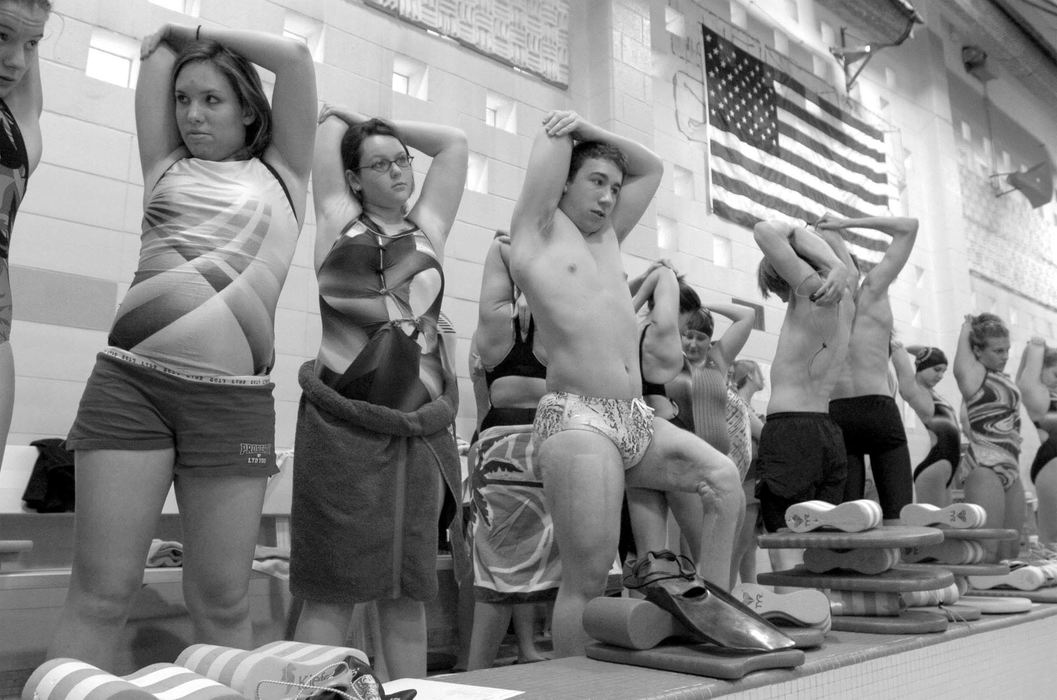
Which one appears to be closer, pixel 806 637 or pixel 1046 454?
pixel 806 637

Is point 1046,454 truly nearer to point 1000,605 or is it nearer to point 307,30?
point 1000,605

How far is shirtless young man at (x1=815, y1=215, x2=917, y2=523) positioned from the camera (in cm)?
375

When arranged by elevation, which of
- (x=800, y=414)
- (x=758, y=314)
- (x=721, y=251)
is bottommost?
(x=800, y=414)

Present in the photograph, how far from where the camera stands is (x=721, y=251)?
24.9 ft

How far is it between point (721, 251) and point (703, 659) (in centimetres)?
624

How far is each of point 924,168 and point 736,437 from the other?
737 cm

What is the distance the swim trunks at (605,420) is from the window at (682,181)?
5.30 m

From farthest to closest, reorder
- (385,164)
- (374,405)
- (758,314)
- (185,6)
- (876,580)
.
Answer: (758,314), (185,6), (876,580), (385,164), (374,405)

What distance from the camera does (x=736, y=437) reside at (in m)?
4.77

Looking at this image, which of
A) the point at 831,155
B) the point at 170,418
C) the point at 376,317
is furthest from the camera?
the point at 831,155

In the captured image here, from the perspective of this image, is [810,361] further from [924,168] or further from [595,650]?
[924,168]

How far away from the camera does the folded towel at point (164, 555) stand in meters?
2.73

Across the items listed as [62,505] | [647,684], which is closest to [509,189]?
[62,505]

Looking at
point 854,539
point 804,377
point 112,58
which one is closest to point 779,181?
point 804,377
